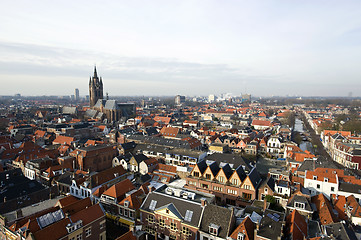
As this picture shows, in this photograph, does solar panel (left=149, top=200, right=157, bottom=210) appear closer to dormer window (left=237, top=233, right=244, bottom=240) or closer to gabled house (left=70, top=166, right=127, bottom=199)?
dormer window (left=237, top=233, right=244, bottom=240)

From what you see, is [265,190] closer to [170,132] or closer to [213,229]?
[213,229]

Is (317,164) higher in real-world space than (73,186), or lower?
higher

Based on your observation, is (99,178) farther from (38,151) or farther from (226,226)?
(38,151)

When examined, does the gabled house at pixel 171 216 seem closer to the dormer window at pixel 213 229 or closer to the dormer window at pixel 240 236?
the dormer window at pixel 213 229

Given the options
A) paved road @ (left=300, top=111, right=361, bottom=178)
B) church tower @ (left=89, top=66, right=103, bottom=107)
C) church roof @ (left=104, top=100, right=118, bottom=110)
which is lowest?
paved road @ (left=300, top=111, right=361, bottom=178)

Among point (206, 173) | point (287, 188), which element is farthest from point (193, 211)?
point (287, 188)

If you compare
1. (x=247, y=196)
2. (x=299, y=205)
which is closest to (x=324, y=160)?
(x=247, y=196)

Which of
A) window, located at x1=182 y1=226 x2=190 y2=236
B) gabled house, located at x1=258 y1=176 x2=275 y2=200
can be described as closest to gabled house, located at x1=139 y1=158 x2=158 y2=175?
window, located at x1=182 y1=226 x2=190 y2=236

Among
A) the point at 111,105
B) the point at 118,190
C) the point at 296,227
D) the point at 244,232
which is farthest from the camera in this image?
the point at 111,105

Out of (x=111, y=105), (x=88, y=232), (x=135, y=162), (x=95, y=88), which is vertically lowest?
(x=88, y=232)

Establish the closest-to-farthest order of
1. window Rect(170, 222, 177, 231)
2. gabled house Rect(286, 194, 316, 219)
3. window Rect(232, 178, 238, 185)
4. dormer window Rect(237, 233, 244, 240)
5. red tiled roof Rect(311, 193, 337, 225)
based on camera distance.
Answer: dormer window Rect(237, 233, 244, 240)
window Rect(170, 222, 177, 231)
red tiled roof Rect(311, 193, 337, 225)
gabled house Rect(286, 194, 316, 219)
window Rect(232, 178, 238, 185)

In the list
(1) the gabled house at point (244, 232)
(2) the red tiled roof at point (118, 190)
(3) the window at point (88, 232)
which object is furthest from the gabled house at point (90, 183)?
(1) the gabled house at point (244, 232)
